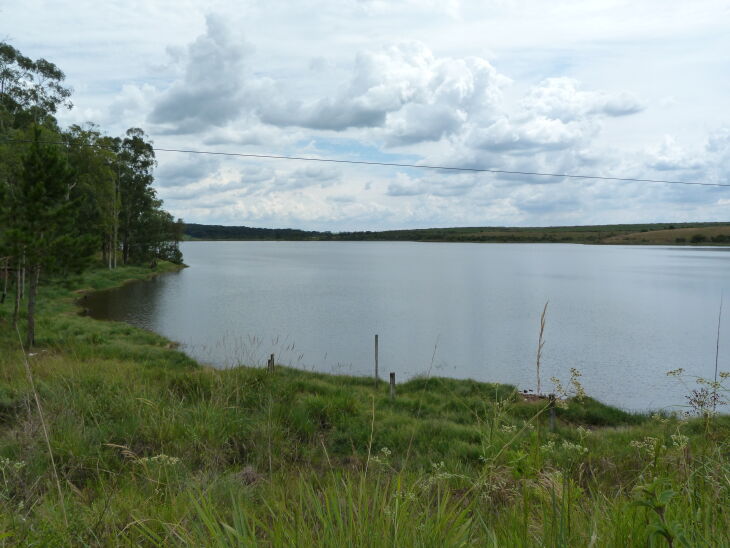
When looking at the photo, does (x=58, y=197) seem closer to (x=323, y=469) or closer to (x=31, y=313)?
(x=31, y=313)

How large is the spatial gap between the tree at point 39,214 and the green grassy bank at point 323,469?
451 cm

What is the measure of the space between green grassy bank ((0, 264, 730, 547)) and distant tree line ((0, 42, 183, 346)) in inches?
65.9

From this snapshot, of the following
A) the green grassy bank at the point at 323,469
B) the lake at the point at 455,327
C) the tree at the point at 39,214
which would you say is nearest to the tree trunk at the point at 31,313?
the tree at the point at 39,214

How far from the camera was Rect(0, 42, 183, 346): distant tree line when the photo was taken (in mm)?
16594

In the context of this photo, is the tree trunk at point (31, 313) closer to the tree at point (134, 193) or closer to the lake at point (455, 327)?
the lake at point (455, 327)

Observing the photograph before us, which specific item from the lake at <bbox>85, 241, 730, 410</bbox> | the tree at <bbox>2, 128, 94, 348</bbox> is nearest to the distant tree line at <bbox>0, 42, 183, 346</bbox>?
the tree at <bbox>2, 128, 94, 348</bbox>

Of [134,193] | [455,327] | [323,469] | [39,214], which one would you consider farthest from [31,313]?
[134,193]

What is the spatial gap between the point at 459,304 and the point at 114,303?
919 inches

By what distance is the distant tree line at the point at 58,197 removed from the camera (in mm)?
16594

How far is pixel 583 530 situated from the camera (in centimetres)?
198

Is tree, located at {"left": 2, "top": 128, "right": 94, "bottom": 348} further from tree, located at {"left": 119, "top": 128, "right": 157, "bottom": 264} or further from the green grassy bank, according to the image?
tree, located at {"left": 119, "top": 128, "right": 157, "bottom": 264}

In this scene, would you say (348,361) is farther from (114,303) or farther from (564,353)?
(114,303)

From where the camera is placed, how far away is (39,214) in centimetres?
1678

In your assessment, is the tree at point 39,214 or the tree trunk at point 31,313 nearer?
the tree at point 39,214
